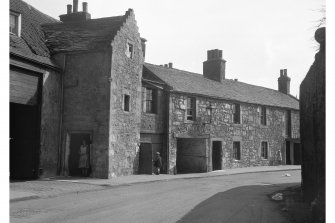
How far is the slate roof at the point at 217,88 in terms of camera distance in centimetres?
2317

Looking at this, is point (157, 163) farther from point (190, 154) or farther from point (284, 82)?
point (284, 82)

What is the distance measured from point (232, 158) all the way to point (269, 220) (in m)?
17.9

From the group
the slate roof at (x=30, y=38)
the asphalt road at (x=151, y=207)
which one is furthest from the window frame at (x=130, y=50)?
the asphalt road at (x=151, y=207)

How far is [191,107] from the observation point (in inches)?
923

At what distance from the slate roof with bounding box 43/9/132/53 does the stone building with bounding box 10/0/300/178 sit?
0.05 meters

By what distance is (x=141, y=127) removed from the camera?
19.9m

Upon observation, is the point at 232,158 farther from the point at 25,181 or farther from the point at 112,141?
the point at 25,181

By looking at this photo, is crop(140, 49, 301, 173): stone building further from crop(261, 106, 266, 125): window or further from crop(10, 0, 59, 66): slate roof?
crop(10, 0, 59, 66): slate roof

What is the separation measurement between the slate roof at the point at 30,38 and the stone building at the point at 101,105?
2.3 inches

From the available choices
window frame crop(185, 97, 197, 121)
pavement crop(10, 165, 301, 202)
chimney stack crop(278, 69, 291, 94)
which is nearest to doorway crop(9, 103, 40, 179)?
pavement crop(10, 165, 301, 202)

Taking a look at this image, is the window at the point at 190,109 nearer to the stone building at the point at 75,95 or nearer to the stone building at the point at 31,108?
the stone building at the point at 75,95

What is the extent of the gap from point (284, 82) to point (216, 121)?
53.7 ft

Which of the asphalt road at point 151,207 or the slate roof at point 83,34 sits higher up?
the slate roof at point 83,34

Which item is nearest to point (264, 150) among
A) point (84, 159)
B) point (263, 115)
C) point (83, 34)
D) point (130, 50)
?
point (263, 115)
